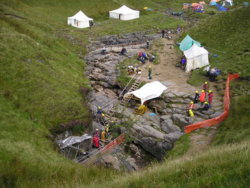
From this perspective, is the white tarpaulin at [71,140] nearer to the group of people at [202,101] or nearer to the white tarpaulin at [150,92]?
the white tarpaulin at [150,92]

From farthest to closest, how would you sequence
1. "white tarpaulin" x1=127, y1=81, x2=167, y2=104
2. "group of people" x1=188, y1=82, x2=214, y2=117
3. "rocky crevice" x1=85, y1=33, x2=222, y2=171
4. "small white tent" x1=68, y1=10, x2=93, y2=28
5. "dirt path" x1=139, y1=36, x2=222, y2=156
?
"small white tent" x1=68, y1=10, x2=93, y2=28
"white tarpaulin" x1=127, y1=81, x2=167, y2=104
"group of people" x1=188, y1=82, x2=214, y2=117
"rocky crevice" x1=85, y1=33, x2=222, y2=171
"dirt path" x1=139, y1=36, x2=222, y2=156

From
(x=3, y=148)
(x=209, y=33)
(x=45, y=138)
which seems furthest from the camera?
(x=209, y=33)

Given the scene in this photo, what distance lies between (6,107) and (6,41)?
44.9 feet

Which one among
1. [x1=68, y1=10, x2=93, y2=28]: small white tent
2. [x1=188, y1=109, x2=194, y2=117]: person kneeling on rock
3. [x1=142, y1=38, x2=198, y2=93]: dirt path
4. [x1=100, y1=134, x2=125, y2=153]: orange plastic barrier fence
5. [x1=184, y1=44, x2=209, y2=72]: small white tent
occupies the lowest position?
[x1=100, y1=134, x2=125, y2=153]: orange plastic barrier fence

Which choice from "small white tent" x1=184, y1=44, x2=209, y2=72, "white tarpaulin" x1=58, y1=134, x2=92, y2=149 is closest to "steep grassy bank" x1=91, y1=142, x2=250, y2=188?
"white tarpaulin" x1=58, y1=134, x2=92, y2=149

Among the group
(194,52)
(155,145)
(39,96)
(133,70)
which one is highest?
(194,52)

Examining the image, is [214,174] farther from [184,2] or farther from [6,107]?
[184,2]

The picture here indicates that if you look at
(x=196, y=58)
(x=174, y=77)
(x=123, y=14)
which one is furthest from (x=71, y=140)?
(x=123, y=14)

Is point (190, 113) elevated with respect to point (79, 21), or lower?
lower

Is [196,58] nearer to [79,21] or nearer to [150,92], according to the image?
[150,92]

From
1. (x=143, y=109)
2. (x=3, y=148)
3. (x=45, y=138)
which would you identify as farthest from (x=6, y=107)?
(x=143, y=109)

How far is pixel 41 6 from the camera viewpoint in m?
62.8

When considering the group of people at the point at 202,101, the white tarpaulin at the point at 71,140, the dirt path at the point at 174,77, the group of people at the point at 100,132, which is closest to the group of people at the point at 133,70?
the dirt path at the point at 174,77

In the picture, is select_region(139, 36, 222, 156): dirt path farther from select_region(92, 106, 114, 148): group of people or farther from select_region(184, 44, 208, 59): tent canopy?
select_region(92, 106, 114, 148): group of people
